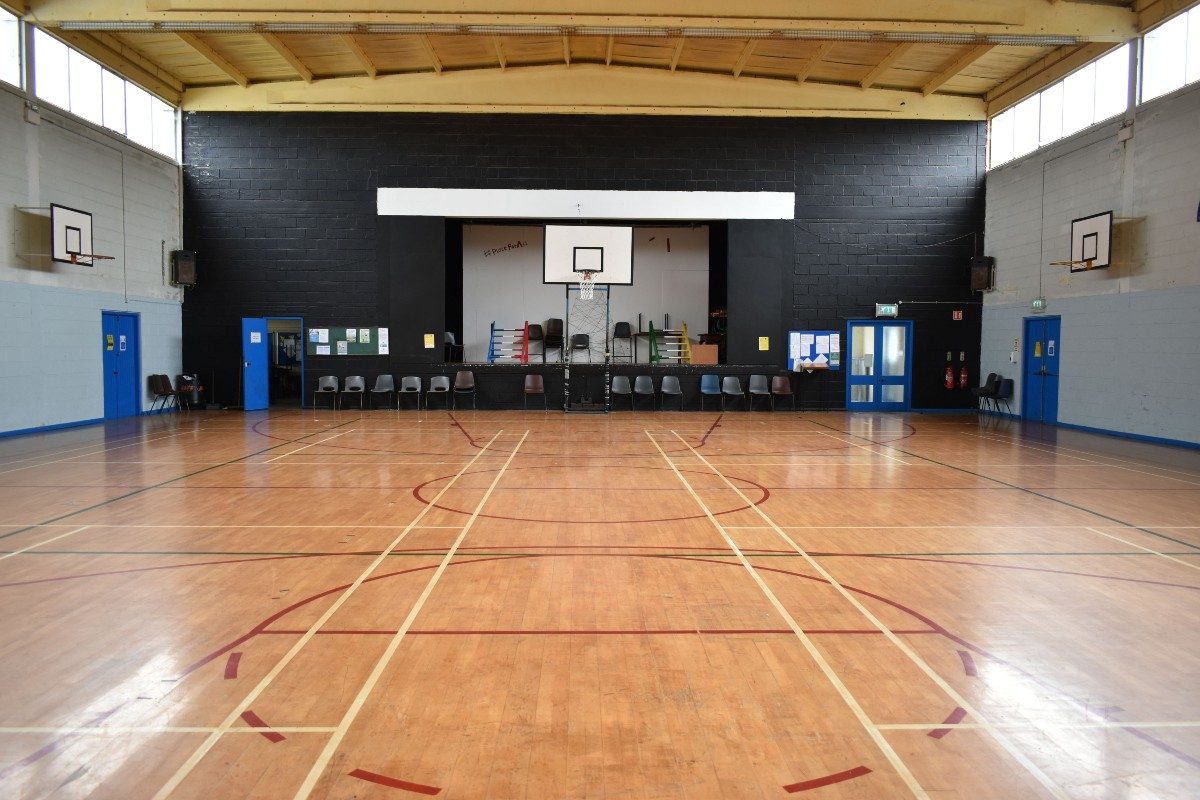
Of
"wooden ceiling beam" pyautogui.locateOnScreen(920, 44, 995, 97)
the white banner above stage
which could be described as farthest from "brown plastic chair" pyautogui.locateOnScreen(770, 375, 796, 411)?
"wooden ceiling beam" pyautogui.locateOnScreen(920, 44, 995, 97)

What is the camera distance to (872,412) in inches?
663

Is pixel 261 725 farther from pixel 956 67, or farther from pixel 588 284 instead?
pixel 956 67

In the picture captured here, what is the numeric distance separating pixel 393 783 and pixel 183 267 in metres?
15.8

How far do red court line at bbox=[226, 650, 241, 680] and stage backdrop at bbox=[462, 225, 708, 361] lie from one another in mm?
15969

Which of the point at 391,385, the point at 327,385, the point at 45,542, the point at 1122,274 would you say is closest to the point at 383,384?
the point at 391,385

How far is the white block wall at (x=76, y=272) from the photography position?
37.9 feet

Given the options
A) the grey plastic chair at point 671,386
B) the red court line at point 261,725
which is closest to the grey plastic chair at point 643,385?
the grey plastic chair at point 671,386

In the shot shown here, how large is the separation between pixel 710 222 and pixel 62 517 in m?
13.5

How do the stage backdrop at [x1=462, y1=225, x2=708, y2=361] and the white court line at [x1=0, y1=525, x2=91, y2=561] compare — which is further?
the stage backdrop at [x1=462, y1=225, x2=708, y2=361]

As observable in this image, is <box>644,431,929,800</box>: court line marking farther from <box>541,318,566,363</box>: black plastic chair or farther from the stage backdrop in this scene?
the stage backdrop

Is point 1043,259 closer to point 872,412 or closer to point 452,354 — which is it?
point 872,412

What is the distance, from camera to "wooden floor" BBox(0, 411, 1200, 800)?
101 inches

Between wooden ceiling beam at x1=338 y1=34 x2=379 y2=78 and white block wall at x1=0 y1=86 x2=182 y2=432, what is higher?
wooden ceiling beam at x1=338 y1=34 x2=379 y2=78

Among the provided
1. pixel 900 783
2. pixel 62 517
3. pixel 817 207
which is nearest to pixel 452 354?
pixel 817 207
